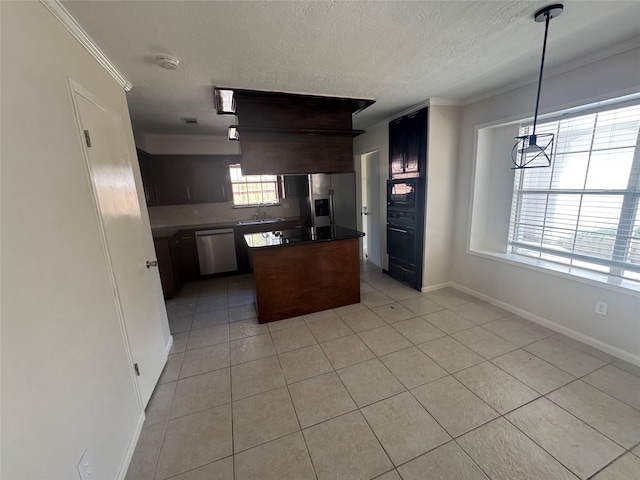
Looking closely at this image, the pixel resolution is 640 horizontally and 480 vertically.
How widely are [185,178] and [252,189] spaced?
1207 millimetres

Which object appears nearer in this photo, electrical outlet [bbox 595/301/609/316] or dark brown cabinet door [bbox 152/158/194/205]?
electrical outlet [bbox 595/301/609/316]

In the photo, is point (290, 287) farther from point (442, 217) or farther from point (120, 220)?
point (442, 217)

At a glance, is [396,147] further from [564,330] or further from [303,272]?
[564,330]

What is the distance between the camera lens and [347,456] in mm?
1466

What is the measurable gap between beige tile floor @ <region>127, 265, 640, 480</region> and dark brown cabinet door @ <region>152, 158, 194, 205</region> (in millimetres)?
2594

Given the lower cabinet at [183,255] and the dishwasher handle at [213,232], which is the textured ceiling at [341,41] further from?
the dishwasher handle at [213,232]

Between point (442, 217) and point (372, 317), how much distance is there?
171 centimetres

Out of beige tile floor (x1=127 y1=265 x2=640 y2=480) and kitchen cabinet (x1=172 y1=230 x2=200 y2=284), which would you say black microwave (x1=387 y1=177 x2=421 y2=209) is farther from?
kitchen cabinet (x1=172 y1=230 x2=200 y2=284)

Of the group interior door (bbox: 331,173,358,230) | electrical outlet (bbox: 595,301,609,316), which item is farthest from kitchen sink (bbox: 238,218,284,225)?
electrical outlet (bbox: 595,301,609,316)

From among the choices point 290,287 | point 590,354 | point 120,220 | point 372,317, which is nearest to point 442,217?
point 372,317

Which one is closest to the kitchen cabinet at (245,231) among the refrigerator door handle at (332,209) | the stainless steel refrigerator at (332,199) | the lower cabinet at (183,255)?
the lower cabinet at (183,255)

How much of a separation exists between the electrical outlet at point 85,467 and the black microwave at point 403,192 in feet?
11.9

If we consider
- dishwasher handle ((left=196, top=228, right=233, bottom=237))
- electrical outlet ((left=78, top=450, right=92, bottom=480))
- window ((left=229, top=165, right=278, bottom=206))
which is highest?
window ((left=229, top=165, right=278, bottom=206))

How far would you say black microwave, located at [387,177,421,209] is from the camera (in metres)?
3.48
